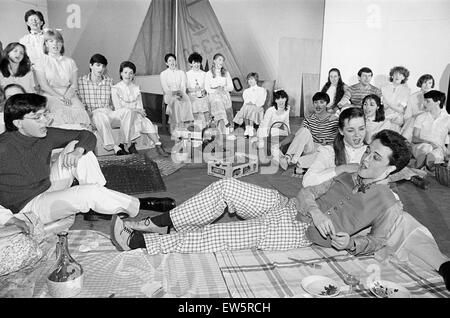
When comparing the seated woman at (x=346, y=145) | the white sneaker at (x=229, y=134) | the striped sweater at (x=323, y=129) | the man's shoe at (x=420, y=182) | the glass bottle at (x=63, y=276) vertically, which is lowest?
the man's shoe at (x=420, y=182)

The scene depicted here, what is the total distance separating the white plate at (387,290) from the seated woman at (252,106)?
4.43 metres

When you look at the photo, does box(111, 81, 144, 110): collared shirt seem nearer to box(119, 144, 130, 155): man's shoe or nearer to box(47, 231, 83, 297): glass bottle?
box(119, 144, 130, 155): man's shoe

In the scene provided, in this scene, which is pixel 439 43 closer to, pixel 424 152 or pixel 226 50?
pixel 424 152

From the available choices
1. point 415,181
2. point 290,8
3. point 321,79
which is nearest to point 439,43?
point 321,79

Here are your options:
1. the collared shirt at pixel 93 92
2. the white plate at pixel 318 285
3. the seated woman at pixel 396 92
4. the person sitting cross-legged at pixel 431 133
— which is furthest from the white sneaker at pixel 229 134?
the white plate at pixel 318 285

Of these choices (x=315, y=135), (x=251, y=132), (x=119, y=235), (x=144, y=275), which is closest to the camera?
(x=144, y=275)

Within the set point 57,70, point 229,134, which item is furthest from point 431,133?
point 57,70

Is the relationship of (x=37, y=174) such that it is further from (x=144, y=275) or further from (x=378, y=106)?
(x=378, y=106)

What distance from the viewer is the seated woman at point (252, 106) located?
633 centimetres

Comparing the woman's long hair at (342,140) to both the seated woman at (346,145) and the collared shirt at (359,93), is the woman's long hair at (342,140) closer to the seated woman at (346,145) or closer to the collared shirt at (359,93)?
the seated woman at (346,145)

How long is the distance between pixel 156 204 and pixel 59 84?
8.59 ft

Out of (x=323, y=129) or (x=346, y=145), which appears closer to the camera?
(x=346, y=145)

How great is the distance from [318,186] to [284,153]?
236 centimetres

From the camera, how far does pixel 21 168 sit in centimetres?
235
